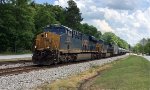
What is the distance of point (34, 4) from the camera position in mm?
129750

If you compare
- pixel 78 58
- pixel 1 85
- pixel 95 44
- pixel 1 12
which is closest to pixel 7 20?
pixel 1 12

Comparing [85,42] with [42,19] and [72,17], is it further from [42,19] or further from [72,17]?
[72,17]

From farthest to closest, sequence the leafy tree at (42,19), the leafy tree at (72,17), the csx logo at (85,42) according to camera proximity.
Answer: the leafy tree at (72,17)
the leafy tree at (42,19)
the csx logo at (85,42)

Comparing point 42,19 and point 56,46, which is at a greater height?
point 42,19

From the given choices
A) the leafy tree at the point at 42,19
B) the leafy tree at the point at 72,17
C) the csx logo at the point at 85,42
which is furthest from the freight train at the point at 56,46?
the leafy tree at the point at 72,17

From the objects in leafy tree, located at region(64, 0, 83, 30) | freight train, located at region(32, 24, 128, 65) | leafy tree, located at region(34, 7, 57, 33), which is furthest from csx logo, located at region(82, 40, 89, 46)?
leafy tree, located at region(64, 0, 83, 30)

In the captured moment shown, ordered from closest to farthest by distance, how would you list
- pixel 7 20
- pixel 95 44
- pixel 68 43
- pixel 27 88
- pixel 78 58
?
pixel 27 88
pixel 68 43
pixel 78 58
pixel 95 44
pixel 7 20

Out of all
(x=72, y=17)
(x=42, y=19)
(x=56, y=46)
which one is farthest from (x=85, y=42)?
(x=72, y=17)

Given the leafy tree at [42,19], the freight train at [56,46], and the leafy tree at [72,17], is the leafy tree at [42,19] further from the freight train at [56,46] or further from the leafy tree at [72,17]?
the freight train at [56,46]

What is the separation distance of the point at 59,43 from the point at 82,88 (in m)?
19.2

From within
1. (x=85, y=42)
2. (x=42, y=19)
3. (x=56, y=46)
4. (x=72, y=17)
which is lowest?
(x=56, y=46)

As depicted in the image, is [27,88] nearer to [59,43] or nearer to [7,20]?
[59,43]

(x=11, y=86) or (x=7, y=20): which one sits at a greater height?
Answer: (x=7, y=20)

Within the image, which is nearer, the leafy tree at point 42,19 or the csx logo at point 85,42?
the csx logo at point 85,42
